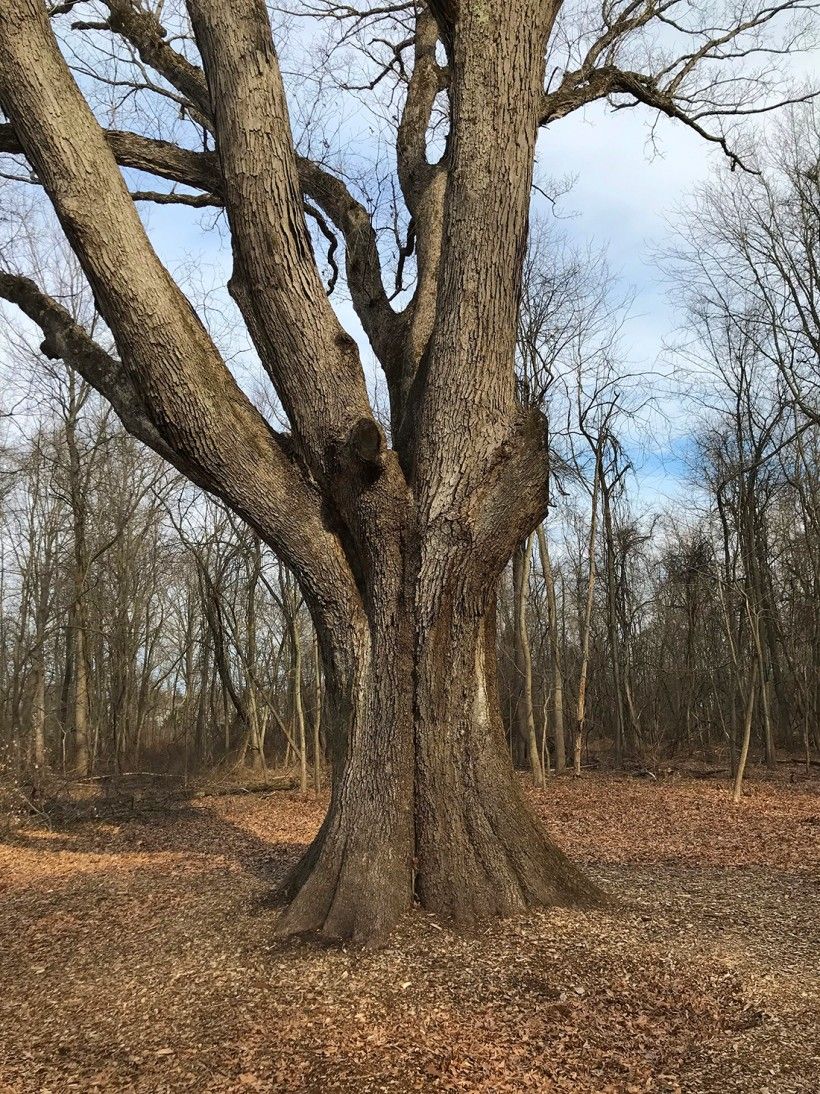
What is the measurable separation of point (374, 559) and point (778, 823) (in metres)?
6.70

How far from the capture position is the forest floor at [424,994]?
294 cm

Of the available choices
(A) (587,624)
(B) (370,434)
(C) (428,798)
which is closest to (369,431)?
(B) (370,434)

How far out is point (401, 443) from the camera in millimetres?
5160

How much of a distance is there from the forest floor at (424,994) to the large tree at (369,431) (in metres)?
0.43

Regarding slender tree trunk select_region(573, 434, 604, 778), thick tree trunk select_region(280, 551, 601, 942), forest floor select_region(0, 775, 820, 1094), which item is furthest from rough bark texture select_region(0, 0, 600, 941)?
slender tree trunk select_region(573, 434, 604, 778)

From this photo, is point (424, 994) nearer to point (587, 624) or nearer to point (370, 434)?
point (370, 434)

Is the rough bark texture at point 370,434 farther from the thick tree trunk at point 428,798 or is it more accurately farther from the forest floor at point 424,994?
the forest floor at point 424,994

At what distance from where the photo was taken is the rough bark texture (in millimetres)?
4359

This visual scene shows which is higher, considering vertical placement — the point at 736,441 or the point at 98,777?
the point at 736,441

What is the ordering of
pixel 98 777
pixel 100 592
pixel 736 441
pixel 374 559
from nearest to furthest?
pixel 374 559 → pixel 98 777 → pixel 736 441 → pixel 100 592

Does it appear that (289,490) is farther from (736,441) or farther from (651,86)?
(736,441)

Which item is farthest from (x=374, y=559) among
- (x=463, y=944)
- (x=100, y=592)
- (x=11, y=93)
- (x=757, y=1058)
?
(x=100, y=592)

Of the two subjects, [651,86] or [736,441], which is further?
[736,441]

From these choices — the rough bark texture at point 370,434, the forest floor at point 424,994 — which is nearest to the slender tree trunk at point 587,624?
the forest floor at point 424,994
